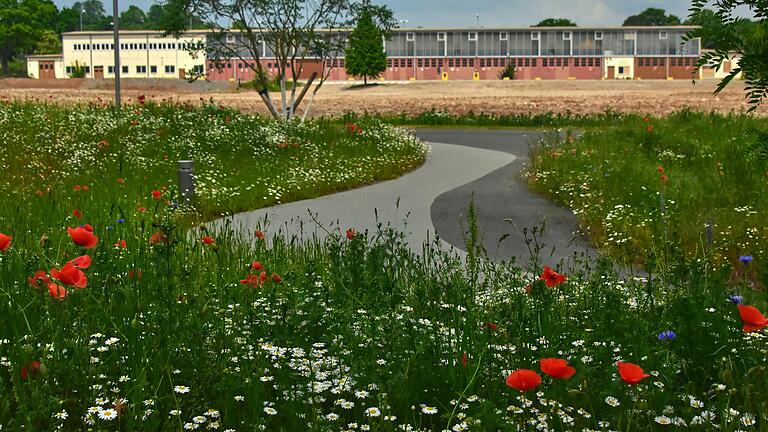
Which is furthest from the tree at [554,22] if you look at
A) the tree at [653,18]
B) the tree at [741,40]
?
the tree at [741,40]

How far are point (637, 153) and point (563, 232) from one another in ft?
18.3

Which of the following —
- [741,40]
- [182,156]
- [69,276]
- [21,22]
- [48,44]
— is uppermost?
[21,22]

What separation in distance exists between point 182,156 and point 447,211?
217 inches

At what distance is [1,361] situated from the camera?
12.3 ft

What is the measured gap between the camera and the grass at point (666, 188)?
28.4 feet

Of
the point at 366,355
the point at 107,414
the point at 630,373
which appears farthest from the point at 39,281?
the point at 630,373

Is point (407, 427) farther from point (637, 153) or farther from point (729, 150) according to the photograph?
point (637, 153)

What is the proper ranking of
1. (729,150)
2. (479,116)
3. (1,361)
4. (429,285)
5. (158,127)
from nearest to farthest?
(1,361)
(429,285)
(729,150)
(158,127)
(479,116)

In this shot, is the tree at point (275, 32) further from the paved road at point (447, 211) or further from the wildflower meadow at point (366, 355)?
the wildflower meadow at point (366, 355)

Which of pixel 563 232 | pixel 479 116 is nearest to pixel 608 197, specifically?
pixel 563 232

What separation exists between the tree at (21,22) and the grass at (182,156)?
351ft

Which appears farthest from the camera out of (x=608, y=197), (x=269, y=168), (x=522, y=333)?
(x=269, y=168)

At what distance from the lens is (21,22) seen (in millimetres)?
119312

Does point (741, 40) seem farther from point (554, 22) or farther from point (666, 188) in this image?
point (554, 22)
